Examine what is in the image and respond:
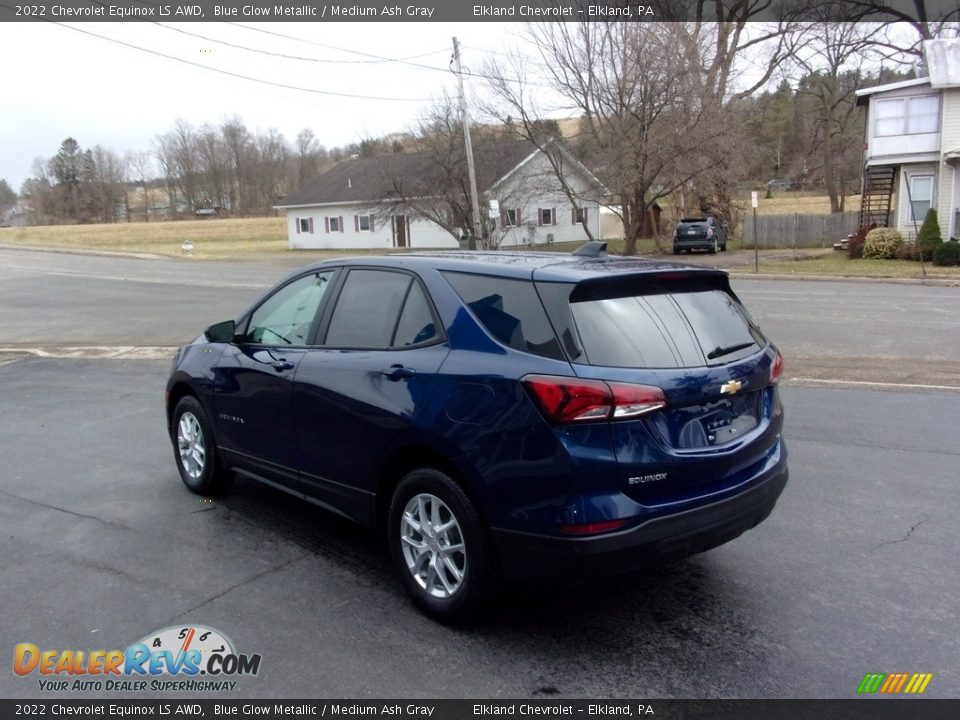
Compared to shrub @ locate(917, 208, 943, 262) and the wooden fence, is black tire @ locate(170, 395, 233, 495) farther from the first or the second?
the wooden fence

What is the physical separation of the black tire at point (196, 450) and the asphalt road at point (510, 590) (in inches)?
6.1

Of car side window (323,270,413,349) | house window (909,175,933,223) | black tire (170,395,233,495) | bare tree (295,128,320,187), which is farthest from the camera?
bare tree (295,128,320,187)

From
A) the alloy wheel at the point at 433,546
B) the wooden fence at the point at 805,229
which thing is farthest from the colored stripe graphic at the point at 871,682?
the wooden fence at the point at 805,229

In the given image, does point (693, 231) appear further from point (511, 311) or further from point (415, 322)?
point (511, 311)

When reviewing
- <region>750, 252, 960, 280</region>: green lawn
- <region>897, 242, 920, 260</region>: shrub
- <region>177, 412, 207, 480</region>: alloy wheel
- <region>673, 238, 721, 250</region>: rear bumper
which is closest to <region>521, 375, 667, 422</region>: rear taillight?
<region>177, 412, 207, 480</region>: alloy wheel

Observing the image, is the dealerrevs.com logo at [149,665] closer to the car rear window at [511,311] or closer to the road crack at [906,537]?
the car rear window at [511,311]

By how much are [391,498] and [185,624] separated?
1163mm

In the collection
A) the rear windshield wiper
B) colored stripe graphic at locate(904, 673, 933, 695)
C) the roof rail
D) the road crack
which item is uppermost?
the roof rail

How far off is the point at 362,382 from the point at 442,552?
0.99m

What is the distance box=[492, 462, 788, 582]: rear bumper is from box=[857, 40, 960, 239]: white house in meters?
32.1

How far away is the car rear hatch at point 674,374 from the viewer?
342 cm

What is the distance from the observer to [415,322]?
4.14 meters

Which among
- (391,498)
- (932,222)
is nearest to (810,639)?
(391,498)

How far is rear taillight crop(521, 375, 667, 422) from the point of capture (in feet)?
10.9
